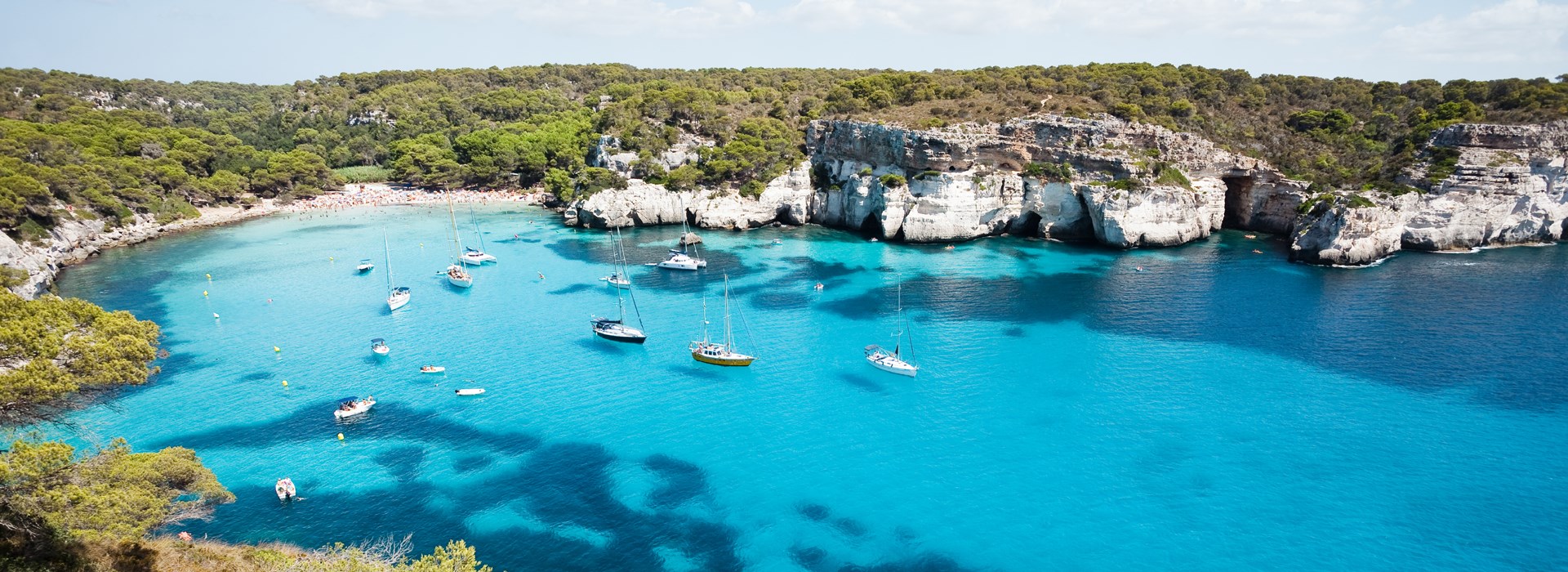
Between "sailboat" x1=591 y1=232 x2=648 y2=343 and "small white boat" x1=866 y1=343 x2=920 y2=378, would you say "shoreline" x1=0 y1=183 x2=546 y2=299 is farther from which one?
"small white boat" x1=866 y1=343 x2=920 y2=378

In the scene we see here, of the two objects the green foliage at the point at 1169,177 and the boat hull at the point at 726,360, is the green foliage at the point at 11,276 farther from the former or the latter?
the green foliage at the point at 1169,177

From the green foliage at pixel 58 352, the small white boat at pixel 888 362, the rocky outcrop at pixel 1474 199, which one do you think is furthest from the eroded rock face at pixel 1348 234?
the green foliage at pixel 58 352

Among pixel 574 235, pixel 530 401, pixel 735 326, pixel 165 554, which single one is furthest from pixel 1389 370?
pixel 574 235

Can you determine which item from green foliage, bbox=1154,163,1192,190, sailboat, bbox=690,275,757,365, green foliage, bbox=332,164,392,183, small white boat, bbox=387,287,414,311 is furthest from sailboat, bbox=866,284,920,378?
green foliage, bbox=332,164,392,183

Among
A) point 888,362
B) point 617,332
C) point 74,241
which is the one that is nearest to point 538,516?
point 617,332

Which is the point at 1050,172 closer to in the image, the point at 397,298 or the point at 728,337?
the point at 728,337

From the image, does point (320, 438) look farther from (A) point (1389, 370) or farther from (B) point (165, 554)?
(A) point (1389, 370)
